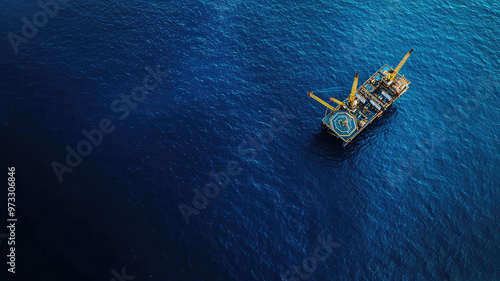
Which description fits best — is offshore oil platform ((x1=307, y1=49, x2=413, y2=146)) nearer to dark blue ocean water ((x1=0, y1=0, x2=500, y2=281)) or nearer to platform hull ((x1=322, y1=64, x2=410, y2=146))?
platform hull ((x1=322, y1=64, x2=410, y2=146))

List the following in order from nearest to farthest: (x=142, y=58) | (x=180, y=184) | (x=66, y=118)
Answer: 1. (x=180, y=184)
2. (x=66, y=118)
3. (x=142, y=58)

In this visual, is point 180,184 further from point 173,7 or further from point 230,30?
point 173,7

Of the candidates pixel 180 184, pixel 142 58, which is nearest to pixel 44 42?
pixel 142 58

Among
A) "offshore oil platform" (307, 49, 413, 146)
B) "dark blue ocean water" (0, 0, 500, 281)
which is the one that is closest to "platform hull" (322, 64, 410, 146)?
"offshore oil platform" (307, 49, 413, 146)

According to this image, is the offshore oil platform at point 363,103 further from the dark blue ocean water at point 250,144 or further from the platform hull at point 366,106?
the dark blue ocean water at point 250,144

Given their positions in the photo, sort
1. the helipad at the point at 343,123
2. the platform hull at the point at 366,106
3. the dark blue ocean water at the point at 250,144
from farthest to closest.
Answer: the platform hull at the point at 366,106 → the helipad at the point at 343,123 → the dark blue ocean water at the point at 250,144

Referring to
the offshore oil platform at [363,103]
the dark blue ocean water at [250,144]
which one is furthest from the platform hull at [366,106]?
the dark blue ocean water at [250,144]

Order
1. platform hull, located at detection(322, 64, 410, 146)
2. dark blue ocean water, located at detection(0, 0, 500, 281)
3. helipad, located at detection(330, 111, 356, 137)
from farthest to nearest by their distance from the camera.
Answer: platform hull, located at detection(322, 64, 410, 146)
helipad, located at detection(330, 111, 356, 137)
dark blue ocean water, located at detection(0, 0, 500, 281)
